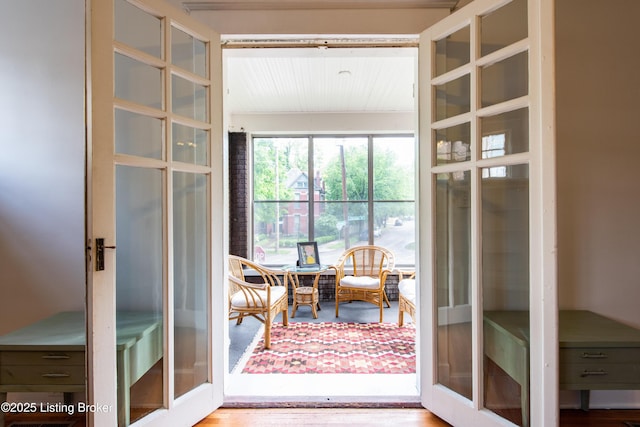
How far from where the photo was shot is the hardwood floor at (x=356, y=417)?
62.0 inches

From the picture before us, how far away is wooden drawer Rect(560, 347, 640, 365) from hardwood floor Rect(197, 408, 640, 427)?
0.56 meters

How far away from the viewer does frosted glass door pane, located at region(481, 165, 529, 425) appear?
1334 mm

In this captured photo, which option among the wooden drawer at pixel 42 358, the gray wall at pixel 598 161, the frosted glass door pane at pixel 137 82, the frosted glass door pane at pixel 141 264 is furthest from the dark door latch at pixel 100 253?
the gray wall at pixel 598 161

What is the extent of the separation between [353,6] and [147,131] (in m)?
1.37

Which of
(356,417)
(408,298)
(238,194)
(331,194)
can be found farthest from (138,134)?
(331,194)

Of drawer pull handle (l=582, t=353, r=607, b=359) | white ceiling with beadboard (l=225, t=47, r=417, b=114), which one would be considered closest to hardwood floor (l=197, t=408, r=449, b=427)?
drawer pull handle (l=582, t=353, r=607, b=359)

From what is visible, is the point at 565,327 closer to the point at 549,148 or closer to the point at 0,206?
the point at 549,148

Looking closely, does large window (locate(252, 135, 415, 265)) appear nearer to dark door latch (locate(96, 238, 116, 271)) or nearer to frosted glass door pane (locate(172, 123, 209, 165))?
frosted glass door pane (locate(172, 123, 209, 165))

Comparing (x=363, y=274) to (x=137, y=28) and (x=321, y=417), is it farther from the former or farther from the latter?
(x=137, y=28)

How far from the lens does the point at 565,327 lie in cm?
147

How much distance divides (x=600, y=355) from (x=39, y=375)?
2631mm

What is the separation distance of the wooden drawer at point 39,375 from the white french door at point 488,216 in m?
1.81

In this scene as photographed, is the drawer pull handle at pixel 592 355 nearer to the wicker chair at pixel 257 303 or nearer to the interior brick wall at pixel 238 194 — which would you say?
the wicker chair at pixel 257 303

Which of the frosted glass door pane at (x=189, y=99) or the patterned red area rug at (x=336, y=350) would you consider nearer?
the frosted glass door pane at (x=189, y=99)
